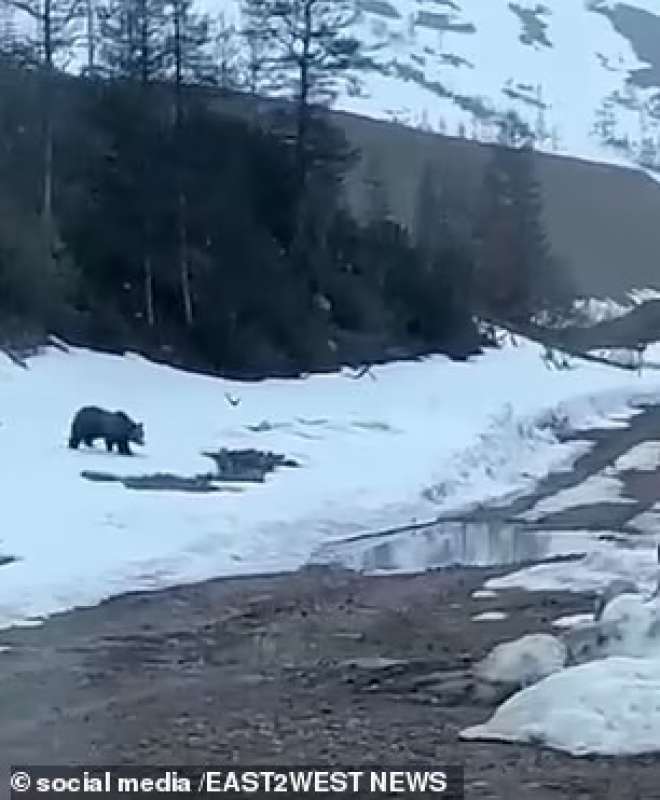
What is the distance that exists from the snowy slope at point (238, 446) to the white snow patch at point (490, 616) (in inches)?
109

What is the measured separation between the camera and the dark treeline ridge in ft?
122

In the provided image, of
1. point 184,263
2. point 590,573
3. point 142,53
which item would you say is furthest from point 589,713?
point 142,53

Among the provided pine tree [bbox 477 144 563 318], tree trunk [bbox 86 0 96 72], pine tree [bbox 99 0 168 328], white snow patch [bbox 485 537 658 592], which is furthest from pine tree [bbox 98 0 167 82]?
white snow patch [bbox 485 537 658 592]

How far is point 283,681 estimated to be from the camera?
→ 1125 cm

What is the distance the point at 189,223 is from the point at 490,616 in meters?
27.7

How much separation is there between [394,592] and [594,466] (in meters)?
12.1

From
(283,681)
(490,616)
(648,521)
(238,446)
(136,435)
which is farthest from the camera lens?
(238,446)

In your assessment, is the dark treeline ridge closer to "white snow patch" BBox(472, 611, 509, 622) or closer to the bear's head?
the bear's head

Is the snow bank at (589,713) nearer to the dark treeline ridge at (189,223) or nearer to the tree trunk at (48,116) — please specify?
the dark treeline ridge at (189,223)

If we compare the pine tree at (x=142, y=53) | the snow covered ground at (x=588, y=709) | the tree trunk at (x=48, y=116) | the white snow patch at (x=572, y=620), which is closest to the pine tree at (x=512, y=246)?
the pine tree at (x=142, y=53)

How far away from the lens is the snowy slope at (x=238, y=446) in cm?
1628

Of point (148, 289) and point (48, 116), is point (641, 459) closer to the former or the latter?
point (148, 289)

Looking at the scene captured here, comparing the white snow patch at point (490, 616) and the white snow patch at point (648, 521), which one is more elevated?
the white snow patch at point (490, 616)

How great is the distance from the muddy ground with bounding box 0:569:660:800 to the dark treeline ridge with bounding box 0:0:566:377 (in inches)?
727
